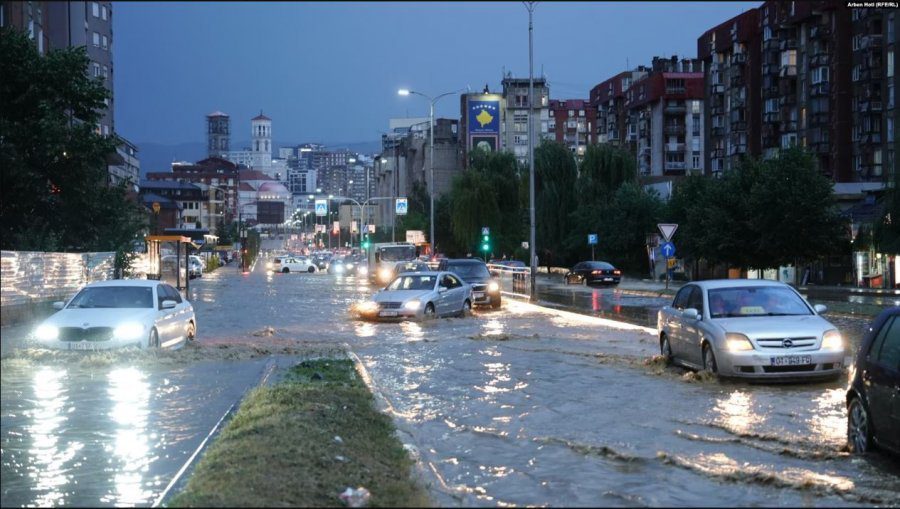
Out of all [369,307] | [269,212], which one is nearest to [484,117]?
[369,307]

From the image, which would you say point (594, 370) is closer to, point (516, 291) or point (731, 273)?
point (516, 291)

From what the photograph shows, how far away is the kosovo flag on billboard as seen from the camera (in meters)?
100

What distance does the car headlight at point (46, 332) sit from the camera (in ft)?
39.1

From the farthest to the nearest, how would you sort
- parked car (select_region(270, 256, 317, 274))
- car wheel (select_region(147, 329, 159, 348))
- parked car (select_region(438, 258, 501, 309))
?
1. parked car (select_region(270, 256, 317, 274))
2. parked car (select_region(438, 258, 501, 309))
3. car wheel (select_region(147, 329, 159, 348))

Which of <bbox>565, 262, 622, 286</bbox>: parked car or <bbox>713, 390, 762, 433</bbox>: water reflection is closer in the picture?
<bbox>713, 390, 762, 433</bbox>: water reflection

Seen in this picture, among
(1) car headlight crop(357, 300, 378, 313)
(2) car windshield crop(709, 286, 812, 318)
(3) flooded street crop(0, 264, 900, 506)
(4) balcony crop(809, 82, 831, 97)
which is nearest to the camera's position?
(3) flooded street crop(0, 264, 900, 506)

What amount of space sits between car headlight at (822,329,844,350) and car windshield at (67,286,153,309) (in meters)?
11.1

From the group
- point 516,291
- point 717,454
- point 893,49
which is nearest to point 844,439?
point 717,454

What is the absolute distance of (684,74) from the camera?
116875 millimetres

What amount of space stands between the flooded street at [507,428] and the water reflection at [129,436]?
0.03 m

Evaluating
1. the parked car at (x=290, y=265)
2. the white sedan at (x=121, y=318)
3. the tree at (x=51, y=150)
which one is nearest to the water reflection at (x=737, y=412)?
the white sedan at (x=121, y=318)

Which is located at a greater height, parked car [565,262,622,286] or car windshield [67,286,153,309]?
car windshield [67,286,153,309]

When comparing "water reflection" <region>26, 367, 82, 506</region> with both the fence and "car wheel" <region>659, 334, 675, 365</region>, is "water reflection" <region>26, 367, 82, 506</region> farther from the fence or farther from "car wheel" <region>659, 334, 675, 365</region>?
"car wheel" <region>659, 334, 675, 365</region>

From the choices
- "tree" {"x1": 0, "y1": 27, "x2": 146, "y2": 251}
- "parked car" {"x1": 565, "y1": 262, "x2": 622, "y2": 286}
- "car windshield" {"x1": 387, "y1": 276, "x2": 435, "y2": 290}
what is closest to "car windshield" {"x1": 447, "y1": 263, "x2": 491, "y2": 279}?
"car windshield" {"x1": 387, "y1": 276, "x2": 435, "y2": 290}
